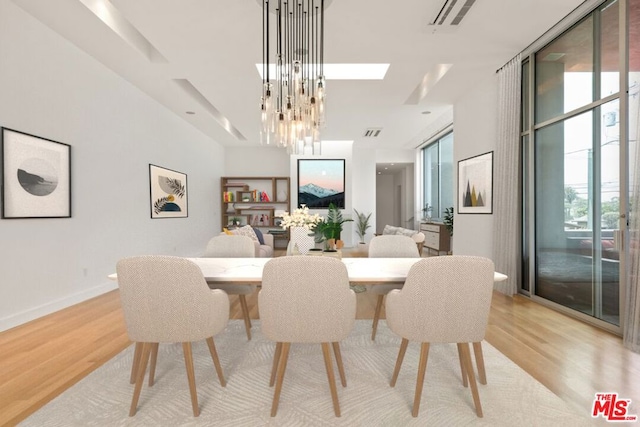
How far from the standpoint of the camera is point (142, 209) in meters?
4.75

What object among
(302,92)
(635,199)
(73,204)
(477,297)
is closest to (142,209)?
(73,204)

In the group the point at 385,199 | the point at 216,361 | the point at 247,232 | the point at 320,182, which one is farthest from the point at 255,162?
the point at 216,361

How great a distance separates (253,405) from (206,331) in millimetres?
470

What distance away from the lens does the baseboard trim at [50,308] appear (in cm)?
273

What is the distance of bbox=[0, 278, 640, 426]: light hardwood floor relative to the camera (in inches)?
71.7

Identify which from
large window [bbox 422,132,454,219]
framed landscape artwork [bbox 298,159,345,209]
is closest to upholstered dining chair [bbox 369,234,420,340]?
large window [bbox 422,132,454,219]

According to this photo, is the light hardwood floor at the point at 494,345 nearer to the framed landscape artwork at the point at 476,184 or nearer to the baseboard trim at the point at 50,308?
the baseboard trim at the point at 50,308

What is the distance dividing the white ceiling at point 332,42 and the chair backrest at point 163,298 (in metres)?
2.28

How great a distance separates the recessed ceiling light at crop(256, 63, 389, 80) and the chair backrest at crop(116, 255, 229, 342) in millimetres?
3395

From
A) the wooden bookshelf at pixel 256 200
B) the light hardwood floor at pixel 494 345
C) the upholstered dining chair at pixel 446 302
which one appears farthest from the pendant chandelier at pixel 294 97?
the wooden bookshelf at pixel 256 200

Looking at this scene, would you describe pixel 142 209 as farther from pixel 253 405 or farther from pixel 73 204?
pixel 253 405

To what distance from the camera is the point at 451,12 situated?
2.76 m

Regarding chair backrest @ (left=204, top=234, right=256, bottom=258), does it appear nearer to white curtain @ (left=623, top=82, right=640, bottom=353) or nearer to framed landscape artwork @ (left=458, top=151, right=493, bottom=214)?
white curtain @ (left=623, top=82, right=640, bottom=353)

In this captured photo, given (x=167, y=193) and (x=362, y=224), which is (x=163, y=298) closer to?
(x=167, y=193)
